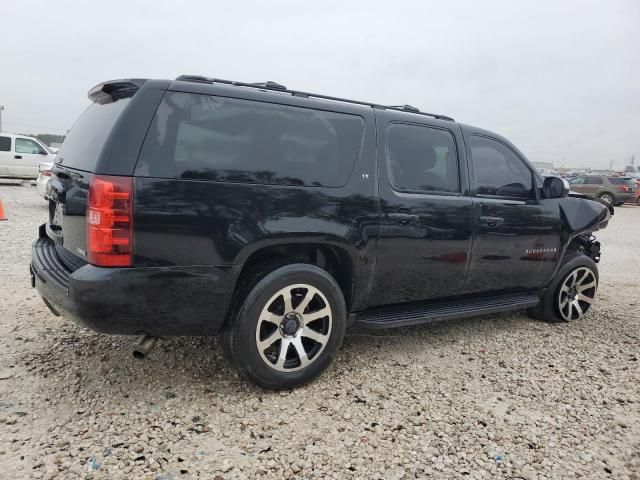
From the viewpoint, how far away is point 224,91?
9.14ft

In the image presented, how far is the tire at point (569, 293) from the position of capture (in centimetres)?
461

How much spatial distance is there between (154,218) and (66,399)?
49.3 inches

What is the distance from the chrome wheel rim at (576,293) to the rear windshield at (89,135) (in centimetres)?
420

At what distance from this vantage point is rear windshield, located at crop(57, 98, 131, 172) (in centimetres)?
262

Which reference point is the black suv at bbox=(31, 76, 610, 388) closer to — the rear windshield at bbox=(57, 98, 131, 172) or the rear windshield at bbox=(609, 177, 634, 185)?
the rear windshield at bbox=(57, 98, 131, 172)

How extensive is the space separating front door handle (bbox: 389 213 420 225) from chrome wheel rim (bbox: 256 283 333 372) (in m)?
0.77

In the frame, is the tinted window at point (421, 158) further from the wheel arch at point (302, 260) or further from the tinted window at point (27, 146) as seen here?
the tinted window at point (27, 146)

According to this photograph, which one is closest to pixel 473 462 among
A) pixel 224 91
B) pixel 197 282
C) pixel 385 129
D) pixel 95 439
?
pixel 197 282

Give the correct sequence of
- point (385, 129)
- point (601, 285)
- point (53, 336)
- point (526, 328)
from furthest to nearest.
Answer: point (601, 285)
point (526, 328)
point (53, 336)
point (385, 129)

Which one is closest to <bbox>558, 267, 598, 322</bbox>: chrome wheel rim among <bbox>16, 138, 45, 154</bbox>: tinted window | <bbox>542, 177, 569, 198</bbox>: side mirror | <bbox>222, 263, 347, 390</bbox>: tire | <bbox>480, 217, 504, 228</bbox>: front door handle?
<bbox>542, 177, 569, 198</bbox>: side mirror

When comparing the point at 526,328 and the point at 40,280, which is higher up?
the point at 40,280

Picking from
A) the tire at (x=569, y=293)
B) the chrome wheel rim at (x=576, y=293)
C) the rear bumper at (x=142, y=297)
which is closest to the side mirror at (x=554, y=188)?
the tire at (x=569, y=293)

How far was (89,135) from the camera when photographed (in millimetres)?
2885

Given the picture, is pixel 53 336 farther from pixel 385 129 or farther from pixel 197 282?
pixel 385 129
